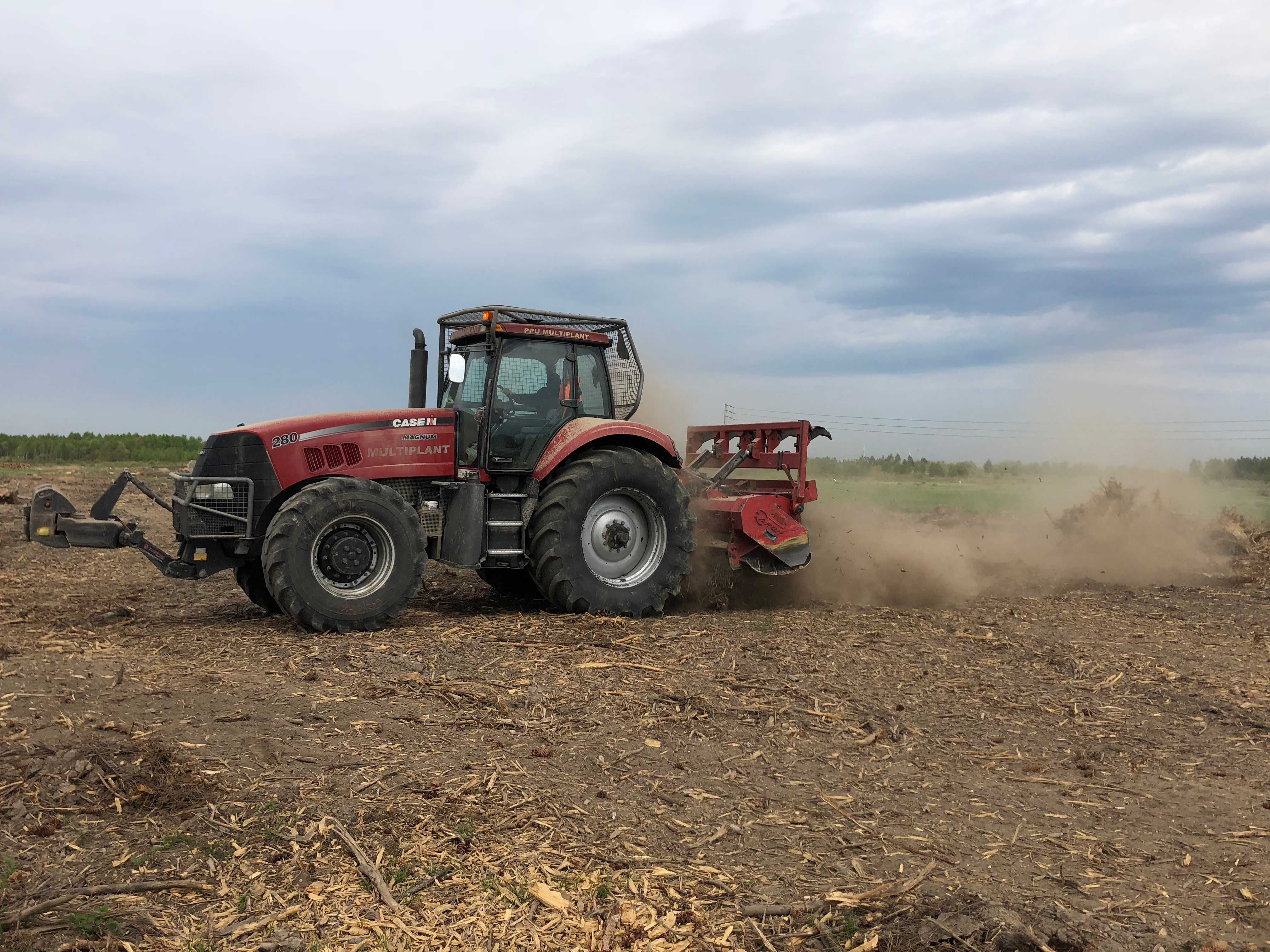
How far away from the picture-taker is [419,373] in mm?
10648

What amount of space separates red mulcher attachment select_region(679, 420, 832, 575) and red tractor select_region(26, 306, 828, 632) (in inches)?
0.9

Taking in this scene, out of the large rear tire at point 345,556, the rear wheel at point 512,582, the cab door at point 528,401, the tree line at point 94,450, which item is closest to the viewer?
the large rear tire at point 345,556

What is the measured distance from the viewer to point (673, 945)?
3850mm

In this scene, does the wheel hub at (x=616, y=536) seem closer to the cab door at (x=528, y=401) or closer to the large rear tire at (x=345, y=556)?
the cab door at (x=528, y=401)

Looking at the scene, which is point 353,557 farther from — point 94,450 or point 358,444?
point 94,450

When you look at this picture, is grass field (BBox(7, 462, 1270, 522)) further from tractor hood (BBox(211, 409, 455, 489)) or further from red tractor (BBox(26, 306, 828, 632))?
tractor hood (BBox(211, 409, 455, 489))

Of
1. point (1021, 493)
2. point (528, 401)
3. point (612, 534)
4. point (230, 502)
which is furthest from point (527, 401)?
point (1021, 493)

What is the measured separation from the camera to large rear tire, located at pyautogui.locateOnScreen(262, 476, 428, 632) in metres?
8.45

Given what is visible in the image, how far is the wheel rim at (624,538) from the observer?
10062mm

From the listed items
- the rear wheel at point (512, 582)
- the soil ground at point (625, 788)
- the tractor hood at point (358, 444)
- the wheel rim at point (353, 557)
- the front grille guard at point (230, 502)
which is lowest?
the soil ground at point (625, 788)

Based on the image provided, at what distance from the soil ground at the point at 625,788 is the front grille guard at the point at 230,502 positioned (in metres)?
0.89

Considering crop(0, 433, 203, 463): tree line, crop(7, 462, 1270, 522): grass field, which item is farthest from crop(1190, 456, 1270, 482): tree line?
crop(0, 433, 203, 463): tree line

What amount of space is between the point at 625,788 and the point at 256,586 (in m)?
5.61

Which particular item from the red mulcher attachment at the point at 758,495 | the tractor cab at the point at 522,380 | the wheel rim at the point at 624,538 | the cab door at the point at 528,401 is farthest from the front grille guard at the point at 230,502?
the red mulcher attachment at the point at 758,495
